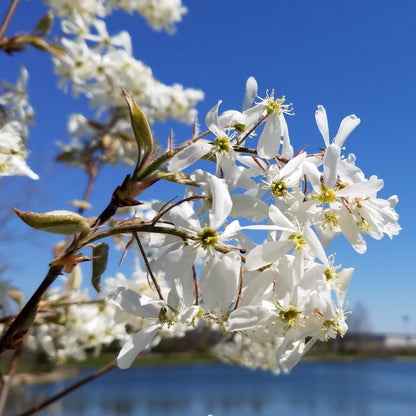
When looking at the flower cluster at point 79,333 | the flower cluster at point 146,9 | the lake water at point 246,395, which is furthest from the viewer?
the lake water at point 246,395

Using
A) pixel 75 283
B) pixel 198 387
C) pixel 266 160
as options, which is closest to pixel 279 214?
pixel 266 160

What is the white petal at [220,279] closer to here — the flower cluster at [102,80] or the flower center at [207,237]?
the flower center at [207,237]

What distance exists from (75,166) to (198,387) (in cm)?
2245

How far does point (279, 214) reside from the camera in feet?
1.59

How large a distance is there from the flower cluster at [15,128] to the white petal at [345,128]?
0.48 m

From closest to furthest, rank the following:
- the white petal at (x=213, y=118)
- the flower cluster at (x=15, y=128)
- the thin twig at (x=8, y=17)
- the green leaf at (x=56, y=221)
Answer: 1. the green leaf at (x=56, y=221)
2. the white petal at (x=213, y=118)
3. the flower cluster at (x=15, y=128)
4. the thin twig at (x=8, y=17)

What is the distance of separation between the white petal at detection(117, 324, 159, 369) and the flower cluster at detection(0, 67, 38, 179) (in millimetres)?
379

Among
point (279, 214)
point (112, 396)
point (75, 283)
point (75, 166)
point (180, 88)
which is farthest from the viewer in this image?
point (112, 396)

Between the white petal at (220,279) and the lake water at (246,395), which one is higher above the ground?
the white petal at (220,279)

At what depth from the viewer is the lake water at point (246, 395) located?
16688mm

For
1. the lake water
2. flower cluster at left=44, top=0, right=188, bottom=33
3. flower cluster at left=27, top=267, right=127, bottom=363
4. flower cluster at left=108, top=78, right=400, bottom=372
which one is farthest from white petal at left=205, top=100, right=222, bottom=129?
the lake water

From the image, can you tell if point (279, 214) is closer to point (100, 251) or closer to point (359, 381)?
point (100, 251)

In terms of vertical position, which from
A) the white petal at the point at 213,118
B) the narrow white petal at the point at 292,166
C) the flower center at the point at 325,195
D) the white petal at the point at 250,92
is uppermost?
the white petal at the point at 250,92

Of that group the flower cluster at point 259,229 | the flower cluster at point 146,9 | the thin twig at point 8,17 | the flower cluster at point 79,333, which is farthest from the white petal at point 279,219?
the flower cluster at point 146,9
